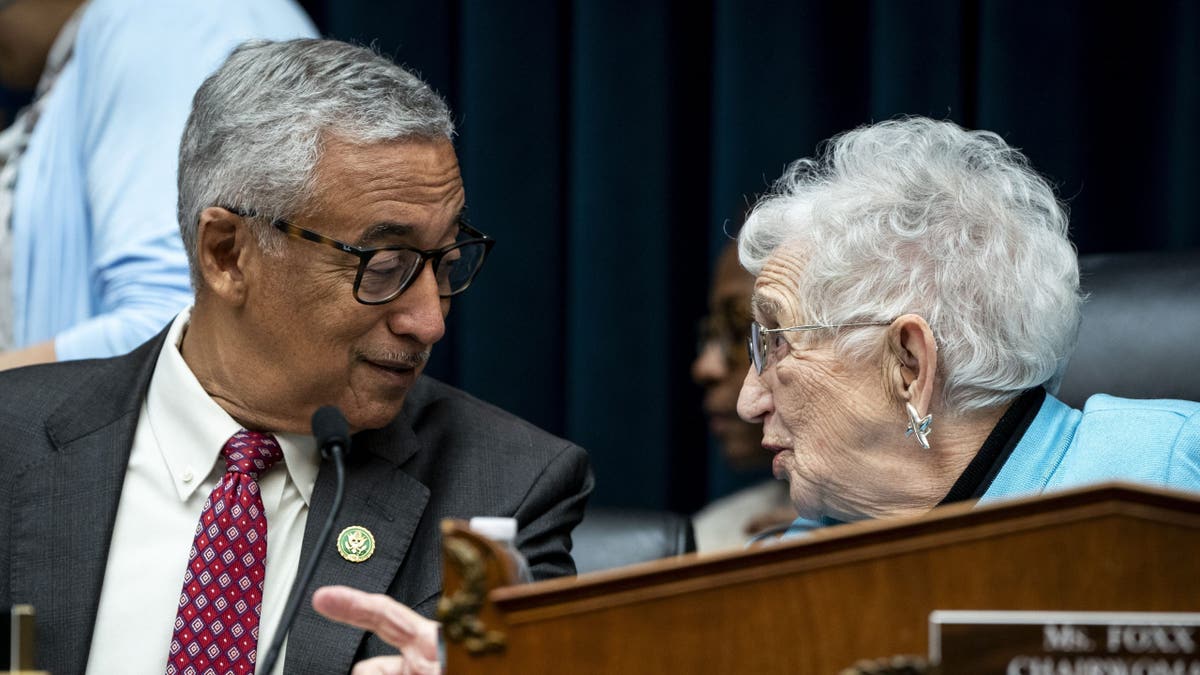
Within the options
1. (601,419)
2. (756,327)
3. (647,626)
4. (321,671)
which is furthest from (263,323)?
(601,419)

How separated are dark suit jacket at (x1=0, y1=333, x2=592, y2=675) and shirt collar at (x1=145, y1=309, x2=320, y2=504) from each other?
38mm

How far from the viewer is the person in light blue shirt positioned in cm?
205

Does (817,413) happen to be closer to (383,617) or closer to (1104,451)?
(1104,451)

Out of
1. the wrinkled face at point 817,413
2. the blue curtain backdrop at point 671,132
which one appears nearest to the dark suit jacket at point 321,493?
the wrinkled face at point 817,413

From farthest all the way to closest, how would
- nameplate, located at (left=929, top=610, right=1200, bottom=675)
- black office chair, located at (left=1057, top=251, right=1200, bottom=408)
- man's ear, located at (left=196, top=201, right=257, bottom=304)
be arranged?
black office chair, located at (left=1057, top=251, right=1200, bottom=408)
man's ear, located at (left=196, top=201, right=257, bottom=304)
nameplate, located at (left=929, top=610, right=1200, bottom=675)

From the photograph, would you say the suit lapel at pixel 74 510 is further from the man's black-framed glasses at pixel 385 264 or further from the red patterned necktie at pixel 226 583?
the man's black-framed glasses at pixel 385 264

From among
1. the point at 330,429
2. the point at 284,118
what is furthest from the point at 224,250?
the point at 330,429

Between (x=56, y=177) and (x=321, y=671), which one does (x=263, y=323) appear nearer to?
(x=321, y=671)

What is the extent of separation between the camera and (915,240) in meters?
1.59

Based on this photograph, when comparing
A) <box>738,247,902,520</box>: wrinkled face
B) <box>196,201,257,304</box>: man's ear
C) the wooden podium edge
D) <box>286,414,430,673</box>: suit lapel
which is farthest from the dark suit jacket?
the wooden podium edge

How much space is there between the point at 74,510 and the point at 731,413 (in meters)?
1.37

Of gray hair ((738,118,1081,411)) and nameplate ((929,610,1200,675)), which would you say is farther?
gray hair ((738,118,1081,411))

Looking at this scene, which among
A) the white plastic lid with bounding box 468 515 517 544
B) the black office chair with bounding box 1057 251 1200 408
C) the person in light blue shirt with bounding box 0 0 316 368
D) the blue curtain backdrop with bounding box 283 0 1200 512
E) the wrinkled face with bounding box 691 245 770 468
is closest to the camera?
the white plastic lid with bounding box 468 515 517 544

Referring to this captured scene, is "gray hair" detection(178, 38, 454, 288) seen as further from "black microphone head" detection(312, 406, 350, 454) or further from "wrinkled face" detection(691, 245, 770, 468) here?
"wrinkled face" detection(691, 245, 770, 468)
